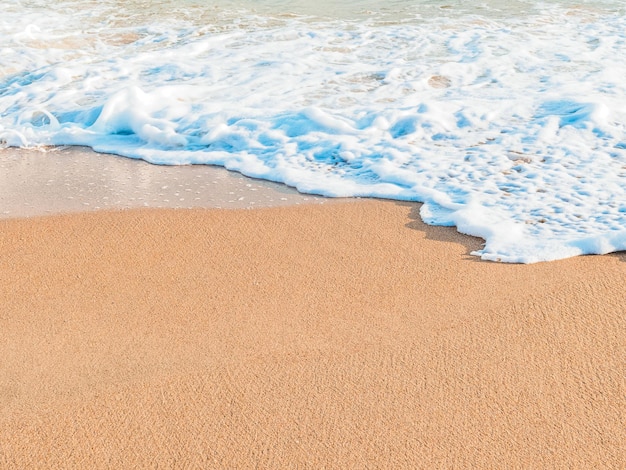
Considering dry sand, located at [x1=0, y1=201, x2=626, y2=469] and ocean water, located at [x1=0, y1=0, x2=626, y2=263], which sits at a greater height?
dry sand, located at [x1=0, y1=201, x2=626, y2=469]

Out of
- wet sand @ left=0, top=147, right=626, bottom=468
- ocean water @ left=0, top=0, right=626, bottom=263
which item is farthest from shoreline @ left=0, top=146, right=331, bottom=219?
wet sand @ left=0, top=147, right=626, bottom=468

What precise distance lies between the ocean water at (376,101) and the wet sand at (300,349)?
44 centimetres

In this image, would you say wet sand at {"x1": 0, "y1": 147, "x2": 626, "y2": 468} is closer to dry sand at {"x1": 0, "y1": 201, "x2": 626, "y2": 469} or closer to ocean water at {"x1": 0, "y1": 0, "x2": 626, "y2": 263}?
dry sand at {"x1": 0, "y1": 201, "x2": 626, "y2": 469}

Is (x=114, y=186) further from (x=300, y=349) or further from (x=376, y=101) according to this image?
(x=376, y=101)

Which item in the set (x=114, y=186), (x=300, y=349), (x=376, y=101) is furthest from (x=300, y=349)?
(x=376, y=101)

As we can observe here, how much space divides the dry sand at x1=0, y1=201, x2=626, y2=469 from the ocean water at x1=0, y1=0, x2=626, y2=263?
46 centimetres

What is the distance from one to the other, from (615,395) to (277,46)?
5.64 meters

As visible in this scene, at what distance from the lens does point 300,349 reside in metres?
2.54

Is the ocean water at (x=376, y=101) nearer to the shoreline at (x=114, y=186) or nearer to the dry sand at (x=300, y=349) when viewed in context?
the shoreline at (x=114, y=186)

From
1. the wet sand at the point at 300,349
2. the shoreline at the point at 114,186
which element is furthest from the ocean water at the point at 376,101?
the wet sand at the point at 300,349

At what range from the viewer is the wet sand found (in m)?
2.07

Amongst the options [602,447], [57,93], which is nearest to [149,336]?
[602,447]

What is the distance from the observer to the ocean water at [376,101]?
3.85m

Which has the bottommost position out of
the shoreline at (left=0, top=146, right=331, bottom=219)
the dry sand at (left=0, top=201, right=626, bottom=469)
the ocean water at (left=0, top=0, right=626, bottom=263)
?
the ocean water at (left=0, top=0, right=626, bottom=263)
